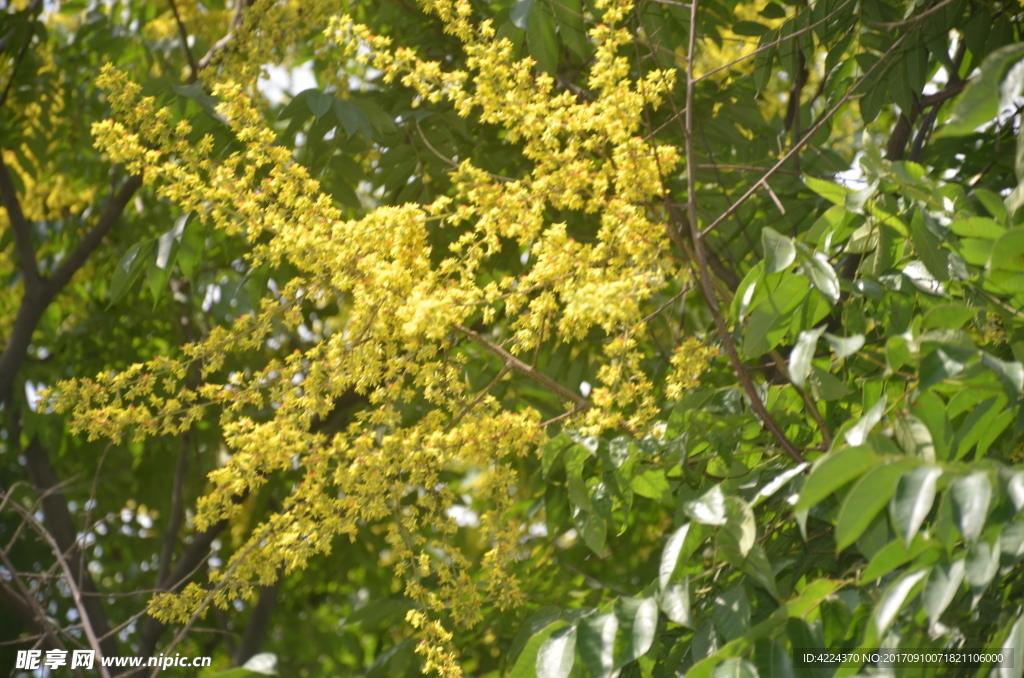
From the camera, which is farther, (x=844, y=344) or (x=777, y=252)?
(x=777, y=252)

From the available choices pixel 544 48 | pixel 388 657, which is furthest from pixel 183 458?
pixel 544 48

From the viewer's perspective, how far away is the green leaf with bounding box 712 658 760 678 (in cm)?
120

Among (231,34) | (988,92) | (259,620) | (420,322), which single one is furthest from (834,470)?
(259,620)

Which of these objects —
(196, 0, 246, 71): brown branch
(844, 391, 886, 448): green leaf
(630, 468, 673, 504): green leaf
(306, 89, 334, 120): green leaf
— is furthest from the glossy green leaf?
(196, 0, 246, 71): brown branch

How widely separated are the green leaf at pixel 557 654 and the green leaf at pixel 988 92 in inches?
36.3

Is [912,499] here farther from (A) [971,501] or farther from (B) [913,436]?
(B) [913,436]

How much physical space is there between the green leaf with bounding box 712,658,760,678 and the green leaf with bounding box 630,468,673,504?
38 centimetres

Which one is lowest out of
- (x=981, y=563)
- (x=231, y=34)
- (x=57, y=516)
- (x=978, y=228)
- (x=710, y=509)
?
(x=981, y=563)

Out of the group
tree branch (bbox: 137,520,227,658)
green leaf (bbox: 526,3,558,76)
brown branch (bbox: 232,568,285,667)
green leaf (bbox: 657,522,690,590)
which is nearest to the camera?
green leaf (bbox: 657,522,690,590)

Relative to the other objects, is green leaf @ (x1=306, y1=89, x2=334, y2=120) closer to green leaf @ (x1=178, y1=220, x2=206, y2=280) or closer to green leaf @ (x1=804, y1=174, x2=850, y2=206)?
green leaf @ (x1=178, y1=220, x2=206, y2=280)

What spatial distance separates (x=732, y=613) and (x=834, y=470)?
41 cm

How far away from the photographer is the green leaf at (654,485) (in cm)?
159

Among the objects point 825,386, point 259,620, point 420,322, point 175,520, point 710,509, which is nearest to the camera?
point 710,509

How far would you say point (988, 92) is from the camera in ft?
3.43
